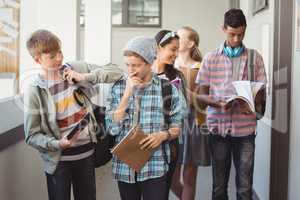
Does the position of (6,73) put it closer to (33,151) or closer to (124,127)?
(33,151)

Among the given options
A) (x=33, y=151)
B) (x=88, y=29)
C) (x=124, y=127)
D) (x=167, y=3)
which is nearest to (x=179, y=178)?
(x=33, y=151)

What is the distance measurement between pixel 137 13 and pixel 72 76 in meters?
6.72

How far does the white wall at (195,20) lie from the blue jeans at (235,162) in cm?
558

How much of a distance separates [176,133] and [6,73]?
Result: 1.42 m

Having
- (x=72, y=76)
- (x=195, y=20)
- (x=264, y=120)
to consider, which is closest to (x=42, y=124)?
(x=72, y=76)

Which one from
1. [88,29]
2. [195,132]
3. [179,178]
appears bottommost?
[179,178]

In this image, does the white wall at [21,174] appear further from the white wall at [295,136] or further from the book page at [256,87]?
the white wall at [295,136]

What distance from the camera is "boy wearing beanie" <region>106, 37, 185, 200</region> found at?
79.0 inches

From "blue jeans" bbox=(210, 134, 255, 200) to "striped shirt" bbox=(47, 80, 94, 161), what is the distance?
93cm

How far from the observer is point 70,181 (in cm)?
222

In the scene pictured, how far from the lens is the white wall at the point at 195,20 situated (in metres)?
8.20

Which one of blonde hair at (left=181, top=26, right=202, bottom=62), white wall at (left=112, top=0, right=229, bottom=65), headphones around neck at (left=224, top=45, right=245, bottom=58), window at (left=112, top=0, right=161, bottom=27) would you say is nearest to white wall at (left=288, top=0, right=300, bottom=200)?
headphones around neck at (left=224, top=45, right=245, bottom=58)

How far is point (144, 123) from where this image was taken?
204cm

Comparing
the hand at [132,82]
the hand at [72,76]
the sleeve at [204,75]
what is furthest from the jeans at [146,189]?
the sleeve at [204,75]
